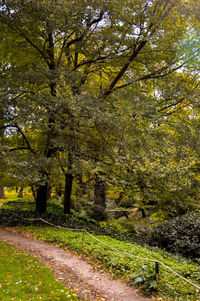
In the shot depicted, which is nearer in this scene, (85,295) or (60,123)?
(85,295)

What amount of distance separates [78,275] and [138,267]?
6.49 feet

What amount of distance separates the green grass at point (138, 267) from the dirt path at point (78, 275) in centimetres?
36

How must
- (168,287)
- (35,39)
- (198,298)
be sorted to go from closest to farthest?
1. (198,298)
2. (168,287)
3. (35,39)

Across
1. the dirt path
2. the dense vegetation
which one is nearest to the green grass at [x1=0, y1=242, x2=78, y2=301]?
the dirt path

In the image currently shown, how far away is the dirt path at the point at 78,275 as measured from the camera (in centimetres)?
689

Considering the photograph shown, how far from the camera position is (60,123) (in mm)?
12078

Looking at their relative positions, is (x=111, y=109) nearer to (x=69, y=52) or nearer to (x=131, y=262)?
(x=69, y=52)

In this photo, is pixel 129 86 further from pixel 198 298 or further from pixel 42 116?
pixel 198 298

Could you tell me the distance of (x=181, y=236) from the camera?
38.7 ft

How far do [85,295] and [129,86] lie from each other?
11616 mm

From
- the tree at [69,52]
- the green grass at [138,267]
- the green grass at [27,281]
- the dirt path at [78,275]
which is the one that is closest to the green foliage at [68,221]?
the green grass at [138,267]

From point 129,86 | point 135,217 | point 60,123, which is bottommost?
point 135,217

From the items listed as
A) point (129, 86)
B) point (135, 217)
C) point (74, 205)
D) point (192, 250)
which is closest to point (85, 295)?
point (192, 250)

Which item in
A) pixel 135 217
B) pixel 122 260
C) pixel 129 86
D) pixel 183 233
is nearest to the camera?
pixel 122 260
